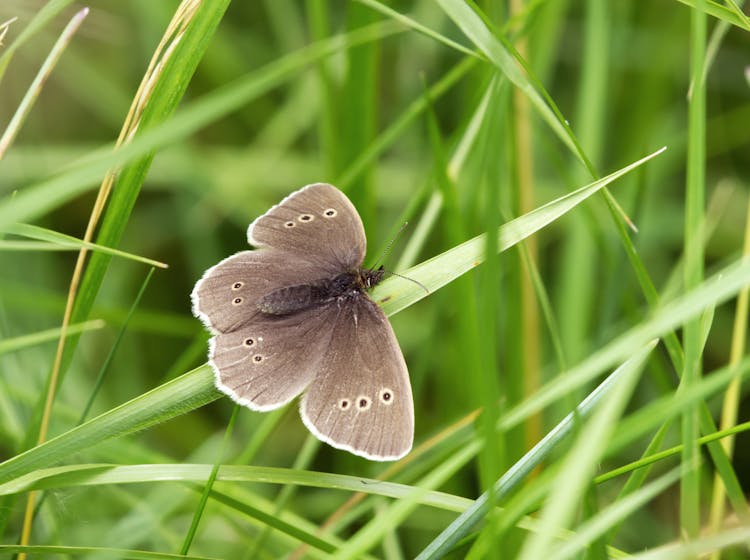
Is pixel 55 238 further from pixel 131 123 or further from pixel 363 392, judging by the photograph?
pixel 363 392

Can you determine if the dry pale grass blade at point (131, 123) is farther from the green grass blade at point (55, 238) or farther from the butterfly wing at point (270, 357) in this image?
the butterfly wing at point (270, 357)

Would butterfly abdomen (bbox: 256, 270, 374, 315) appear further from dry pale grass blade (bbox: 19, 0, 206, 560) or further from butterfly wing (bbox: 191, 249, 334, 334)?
dry pale grass blade (bbox: 19, 0, 206, 560)

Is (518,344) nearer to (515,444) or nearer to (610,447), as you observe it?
(515,444)

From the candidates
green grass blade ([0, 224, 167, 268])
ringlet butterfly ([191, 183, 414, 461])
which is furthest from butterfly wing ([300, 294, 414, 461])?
green grass blade ([0, 224, 167, 268])

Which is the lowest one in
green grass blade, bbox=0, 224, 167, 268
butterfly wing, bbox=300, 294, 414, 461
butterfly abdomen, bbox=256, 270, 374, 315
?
butterfly wing, bbox=300, 294, 414, 461

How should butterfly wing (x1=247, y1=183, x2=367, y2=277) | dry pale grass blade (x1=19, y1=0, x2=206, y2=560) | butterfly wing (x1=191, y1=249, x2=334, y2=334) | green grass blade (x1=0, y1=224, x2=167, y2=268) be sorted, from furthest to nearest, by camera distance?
butterfly wing (x1=247, y1=183, x2=367, y2=277), butterfly wing (x1=191, y1=249, x2=334, y2=334), dry pale grass blade (x1=19, y1=0, x2=206, y2=560), green grass blade (x1=0, y1=224, x2=167, y2=268)

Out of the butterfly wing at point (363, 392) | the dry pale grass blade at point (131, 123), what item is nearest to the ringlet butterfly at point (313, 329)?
the butterfly wing at point (363, 392)
